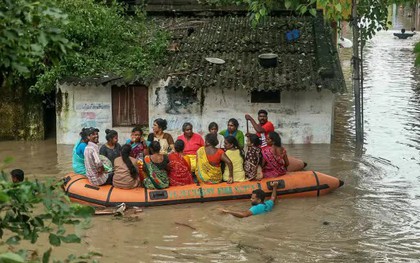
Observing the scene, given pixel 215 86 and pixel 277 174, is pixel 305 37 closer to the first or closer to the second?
→ pixel 215 86

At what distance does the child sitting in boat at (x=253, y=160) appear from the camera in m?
10.5

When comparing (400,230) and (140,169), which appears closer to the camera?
(400,230)

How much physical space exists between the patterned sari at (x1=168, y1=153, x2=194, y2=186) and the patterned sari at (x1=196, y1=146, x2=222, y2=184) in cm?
19

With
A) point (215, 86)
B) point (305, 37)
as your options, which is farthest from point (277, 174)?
point (305, 37)

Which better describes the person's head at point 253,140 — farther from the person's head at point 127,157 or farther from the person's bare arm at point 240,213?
the person's head at point 127,157

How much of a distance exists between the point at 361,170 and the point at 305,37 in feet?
14.5

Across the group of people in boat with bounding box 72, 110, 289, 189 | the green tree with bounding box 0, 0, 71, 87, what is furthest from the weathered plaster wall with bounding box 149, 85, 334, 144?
the green tree with bounding box 0, 0, 71, 87

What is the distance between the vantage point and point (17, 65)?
4.04 meters

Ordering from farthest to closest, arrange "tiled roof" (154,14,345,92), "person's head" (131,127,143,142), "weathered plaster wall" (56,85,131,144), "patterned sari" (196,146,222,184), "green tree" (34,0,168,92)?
"weathered plaster wall" (56,85,131,144) < "green tree" (34,0,168,92) < "tiled roof" (154,14,345,92) < "person's head" (131,127,143,142) < "patterned sari" (196,146,222,184)

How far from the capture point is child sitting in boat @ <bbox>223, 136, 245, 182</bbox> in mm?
10500

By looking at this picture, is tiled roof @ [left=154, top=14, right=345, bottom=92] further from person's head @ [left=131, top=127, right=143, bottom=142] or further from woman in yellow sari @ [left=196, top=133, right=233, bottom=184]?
woman in yellow sari @ [left=196, top=133, right=233, bottom=184]

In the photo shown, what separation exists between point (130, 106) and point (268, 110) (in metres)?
2.98

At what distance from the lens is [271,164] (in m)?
10.6

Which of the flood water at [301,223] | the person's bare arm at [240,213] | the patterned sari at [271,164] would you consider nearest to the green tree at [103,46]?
the flood water at [301,223]
